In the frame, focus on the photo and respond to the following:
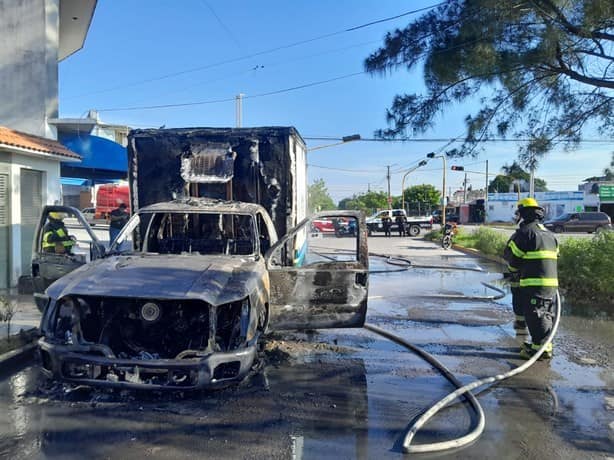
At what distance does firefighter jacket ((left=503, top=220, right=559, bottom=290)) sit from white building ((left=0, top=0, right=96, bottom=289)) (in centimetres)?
900

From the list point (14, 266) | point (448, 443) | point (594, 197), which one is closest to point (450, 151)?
point (448, 443)

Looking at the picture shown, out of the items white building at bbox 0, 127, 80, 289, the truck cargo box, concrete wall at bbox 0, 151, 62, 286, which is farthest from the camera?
concrete wall at bbox 0, 151, 62, 286

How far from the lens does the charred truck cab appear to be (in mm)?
4125

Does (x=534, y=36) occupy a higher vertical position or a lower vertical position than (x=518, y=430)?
higher

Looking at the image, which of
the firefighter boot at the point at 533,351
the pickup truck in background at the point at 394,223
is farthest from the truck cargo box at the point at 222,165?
the pickup truck in background at the point at 394,223

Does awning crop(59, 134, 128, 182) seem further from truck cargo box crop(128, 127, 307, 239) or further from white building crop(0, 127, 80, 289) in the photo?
truck cargo box crop(128, 127, 307, 239)

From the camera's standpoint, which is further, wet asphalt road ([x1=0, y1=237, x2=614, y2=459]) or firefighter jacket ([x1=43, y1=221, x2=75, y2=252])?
firefighter jacket ([x1=43, y1=221, x2=75, y2=252])

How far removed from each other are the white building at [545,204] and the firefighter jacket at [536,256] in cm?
4058

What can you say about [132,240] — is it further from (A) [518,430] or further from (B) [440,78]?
(B) [440,78]

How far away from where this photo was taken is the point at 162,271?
4648mm

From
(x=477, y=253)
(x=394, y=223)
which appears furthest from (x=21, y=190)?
(x=394, y=223)

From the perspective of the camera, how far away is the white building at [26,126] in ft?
33.4

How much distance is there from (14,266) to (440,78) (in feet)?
30.0

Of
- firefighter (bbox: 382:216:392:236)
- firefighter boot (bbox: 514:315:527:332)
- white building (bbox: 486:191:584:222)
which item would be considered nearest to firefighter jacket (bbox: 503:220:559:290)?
firefighter boot (bbox: 514:315:527:332)
